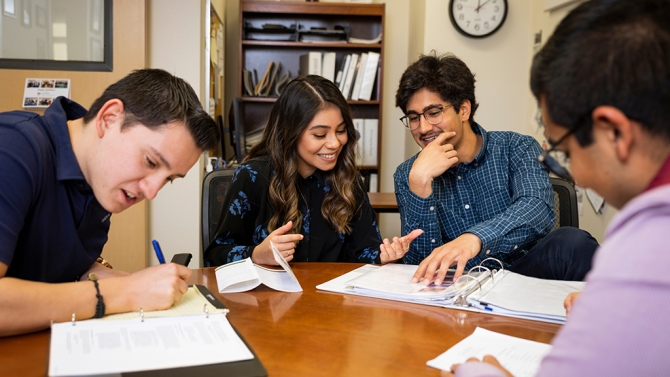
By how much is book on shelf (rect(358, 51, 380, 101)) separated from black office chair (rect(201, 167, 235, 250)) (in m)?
2.37

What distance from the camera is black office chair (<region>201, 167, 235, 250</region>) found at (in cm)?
191

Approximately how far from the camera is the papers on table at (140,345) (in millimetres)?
766

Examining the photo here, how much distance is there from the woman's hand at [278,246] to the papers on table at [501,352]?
0.59 meters

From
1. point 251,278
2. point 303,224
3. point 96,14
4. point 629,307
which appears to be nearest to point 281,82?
point 96,14

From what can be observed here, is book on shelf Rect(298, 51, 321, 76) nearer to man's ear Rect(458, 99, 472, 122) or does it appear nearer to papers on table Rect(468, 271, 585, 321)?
man's ear Rect(458, 99, 472, 122)

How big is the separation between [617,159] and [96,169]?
933mm

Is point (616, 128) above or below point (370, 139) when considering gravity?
above

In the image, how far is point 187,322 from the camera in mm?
964

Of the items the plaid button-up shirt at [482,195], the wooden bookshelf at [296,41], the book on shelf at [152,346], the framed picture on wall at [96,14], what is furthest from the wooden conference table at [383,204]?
the book on shelf at [152,346]

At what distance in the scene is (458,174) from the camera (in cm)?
199

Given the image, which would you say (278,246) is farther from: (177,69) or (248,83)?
(248,83)

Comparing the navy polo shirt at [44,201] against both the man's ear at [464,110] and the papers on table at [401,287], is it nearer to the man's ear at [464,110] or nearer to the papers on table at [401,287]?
the papers on table at [401,287]

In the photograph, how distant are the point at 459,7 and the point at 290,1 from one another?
120cm

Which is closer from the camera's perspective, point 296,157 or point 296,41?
point 296,157
